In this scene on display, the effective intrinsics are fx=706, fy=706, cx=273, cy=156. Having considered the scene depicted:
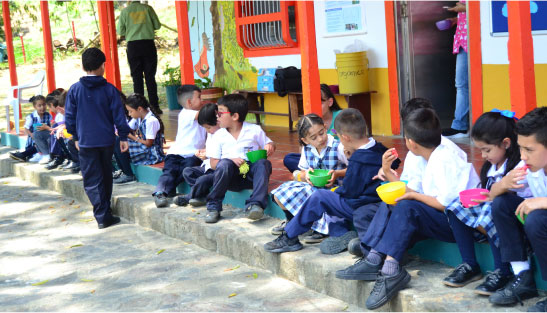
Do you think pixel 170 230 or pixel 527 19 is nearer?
pixel 527 19

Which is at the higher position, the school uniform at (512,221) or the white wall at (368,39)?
the white wall at (368,39)

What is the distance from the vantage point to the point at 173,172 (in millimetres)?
6285

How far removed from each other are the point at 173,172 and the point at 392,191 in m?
2.99

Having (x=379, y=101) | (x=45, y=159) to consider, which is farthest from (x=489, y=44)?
(x=45, y=159)

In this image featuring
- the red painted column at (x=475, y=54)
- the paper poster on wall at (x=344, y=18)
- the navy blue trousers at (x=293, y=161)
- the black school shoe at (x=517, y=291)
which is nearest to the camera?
the black school shoe at (x=517, y=291)

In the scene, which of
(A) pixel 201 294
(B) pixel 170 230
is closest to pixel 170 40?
(B) pixel 170 230

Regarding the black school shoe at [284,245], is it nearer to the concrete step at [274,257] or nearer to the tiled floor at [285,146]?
the concrete step at [274,257]

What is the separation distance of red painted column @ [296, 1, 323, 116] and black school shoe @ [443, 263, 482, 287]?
2079mm

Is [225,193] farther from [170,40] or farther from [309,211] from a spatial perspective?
[170,40]

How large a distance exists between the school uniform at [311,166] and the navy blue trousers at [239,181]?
423mm

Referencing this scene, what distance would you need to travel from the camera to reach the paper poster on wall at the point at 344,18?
7733mm

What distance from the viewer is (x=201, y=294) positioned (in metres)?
4.36

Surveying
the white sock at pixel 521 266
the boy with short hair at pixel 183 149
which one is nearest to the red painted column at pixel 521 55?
the white sock at pixel 521 266

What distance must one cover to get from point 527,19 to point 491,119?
1.96 feet
